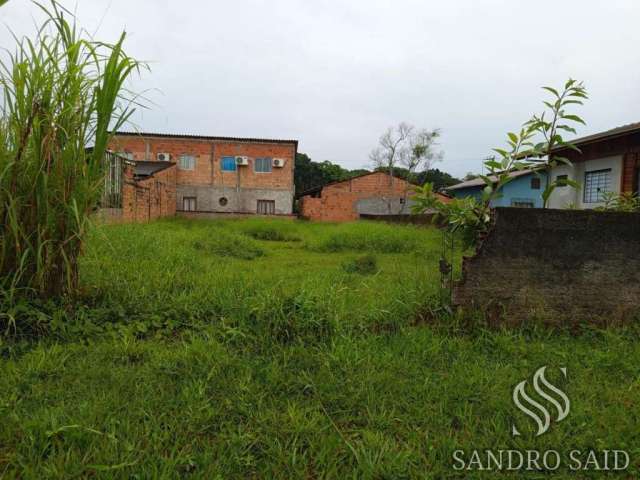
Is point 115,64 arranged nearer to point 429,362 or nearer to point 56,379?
point 56,379

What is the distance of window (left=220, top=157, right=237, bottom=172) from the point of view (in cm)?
2283

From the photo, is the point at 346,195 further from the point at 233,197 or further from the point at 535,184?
the point at 535,184

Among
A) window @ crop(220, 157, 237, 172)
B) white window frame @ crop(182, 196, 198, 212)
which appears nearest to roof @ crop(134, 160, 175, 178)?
white window frame @ crop(182, 196, 198, 212)

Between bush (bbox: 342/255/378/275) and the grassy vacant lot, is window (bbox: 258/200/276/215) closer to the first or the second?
bush (bbox: 342/255/378/275)

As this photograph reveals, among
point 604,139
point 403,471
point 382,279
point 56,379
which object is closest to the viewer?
point 403,471

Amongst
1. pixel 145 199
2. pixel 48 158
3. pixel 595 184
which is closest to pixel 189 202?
pixel 145 199

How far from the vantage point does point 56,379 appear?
1858 mm

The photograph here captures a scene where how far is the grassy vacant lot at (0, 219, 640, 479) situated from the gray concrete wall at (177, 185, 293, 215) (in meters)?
20.3

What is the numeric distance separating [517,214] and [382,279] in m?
1.65

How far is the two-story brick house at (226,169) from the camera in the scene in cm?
2242

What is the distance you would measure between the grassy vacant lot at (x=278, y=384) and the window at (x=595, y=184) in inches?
414

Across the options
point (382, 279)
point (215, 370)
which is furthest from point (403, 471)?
point (382, 279)

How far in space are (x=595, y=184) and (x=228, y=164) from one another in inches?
725

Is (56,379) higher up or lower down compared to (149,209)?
lower down
